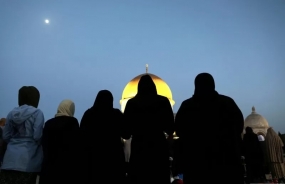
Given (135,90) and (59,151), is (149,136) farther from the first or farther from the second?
(135,90)

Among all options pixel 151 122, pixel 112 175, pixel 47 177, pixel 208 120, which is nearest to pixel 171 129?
pixel 151 122

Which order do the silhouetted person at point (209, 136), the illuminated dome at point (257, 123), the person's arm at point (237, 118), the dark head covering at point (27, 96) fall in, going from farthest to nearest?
the illuminated dome at point (257, 123)
the dark head covering at point (27, 96)
the person's arm at point (237, 118)
the silhouetted person at point (209, 136)

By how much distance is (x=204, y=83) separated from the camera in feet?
10.4

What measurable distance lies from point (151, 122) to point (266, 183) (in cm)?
631

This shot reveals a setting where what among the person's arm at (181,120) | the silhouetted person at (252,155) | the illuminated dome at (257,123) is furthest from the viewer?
the illuminated dome at (257,123)

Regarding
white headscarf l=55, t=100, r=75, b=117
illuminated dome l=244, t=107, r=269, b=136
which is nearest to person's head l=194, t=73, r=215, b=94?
white headscarf l=55, t=100, r=75, b=117

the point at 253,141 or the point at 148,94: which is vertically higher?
the point at 148,94

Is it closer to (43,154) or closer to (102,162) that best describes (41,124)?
(43,154)

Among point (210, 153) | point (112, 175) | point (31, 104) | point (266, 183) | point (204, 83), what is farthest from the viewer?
point (266, 183)

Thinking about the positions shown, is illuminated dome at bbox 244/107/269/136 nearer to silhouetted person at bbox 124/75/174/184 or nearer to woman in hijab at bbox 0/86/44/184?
silhouetted person at bbox 124/75/174/184

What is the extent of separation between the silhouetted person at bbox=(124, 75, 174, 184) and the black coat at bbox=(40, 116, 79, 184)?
0.72 m

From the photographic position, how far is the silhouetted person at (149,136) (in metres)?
3.21

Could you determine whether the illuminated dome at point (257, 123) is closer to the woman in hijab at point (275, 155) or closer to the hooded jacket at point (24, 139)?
the woman in hijab at point (275, 155)

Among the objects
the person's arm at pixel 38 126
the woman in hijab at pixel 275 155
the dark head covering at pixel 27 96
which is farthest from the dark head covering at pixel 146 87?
the woman in hijab at pixel 275 155
